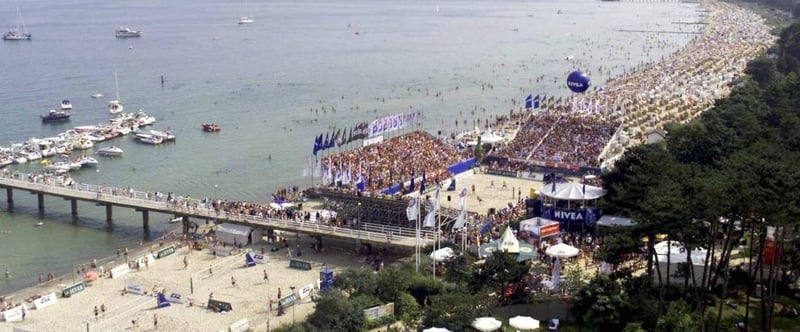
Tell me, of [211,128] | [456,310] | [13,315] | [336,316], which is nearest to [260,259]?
[13,315]

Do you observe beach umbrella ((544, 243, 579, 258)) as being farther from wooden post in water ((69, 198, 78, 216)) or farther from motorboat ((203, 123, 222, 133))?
motorboat ((203, 123, 222, 133))

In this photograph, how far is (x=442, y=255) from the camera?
3262 centimetres

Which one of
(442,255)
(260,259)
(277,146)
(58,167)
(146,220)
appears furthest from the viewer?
(277,146)

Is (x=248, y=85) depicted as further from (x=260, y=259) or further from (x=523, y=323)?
(x=523, y=323)

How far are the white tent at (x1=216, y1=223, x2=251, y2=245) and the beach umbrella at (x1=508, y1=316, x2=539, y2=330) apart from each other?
667 inches

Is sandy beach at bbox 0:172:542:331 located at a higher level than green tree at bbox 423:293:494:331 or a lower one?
lower

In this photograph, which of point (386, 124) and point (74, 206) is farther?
point (386, 124)

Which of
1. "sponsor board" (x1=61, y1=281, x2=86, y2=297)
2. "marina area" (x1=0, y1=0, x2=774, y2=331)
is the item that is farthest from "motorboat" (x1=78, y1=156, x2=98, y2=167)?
"sponsor board" (x1=61, y1=281, x2=86, y2=297)

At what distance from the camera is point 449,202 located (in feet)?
141

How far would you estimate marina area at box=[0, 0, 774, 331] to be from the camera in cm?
3756

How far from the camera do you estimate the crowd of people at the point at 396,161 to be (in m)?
45.7

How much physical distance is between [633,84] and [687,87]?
6126 millimetres

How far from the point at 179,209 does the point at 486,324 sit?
21533 mm

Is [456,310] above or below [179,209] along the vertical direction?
above
